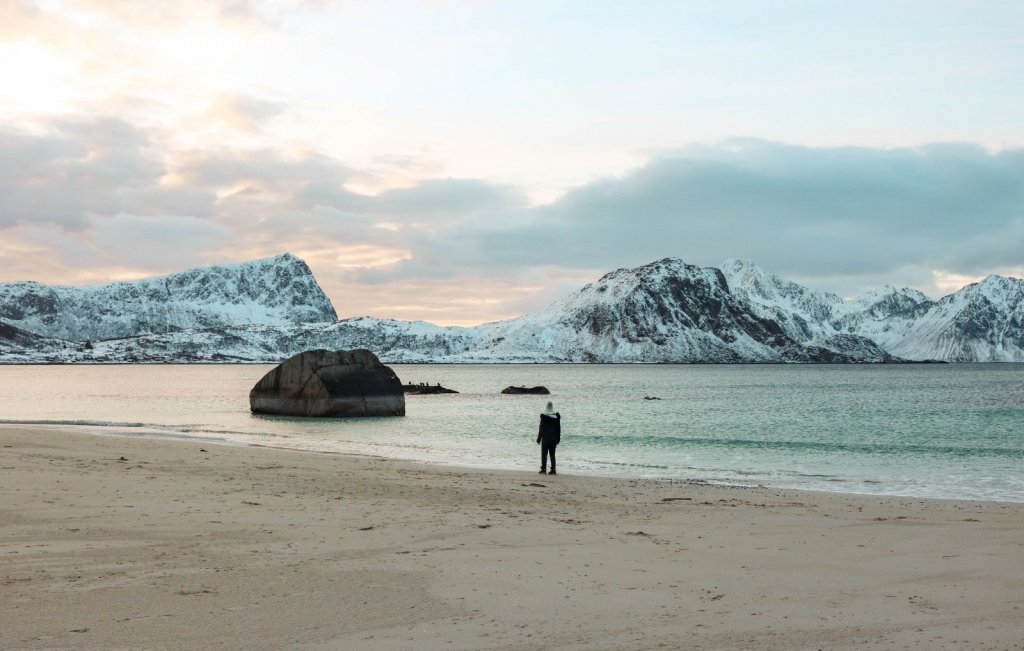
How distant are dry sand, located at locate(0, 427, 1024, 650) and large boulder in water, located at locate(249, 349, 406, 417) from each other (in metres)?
29.2

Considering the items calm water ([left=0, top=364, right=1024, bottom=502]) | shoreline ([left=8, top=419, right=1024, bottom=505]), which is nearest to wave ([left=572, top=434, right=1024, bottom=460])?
calm water ([left=0, top=364, right=1024, bottom=502])

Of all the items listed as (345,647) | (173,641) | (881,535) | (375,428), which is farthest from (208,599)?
(375,428)

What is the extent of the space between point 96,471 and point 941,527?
16.6 meters

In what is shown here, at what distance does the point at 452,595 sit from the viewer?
8836 millimetres

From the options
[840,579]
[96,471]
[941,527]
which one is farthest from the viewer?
[96,471]

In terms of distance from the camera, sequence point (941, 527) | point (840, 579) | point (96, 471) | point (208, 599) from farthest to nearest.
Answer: point (96, 471), point (941, 527), point (840, 579), point (208, 599)

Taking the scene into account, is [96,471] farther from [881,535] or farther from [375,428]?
[375,428]

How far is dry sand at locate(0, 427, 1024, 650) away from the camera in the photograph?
7.49m

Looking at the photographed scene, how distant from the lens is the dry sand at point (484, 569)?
7492 millimetres

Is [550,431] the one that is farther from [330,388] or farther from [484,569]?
[330,388]

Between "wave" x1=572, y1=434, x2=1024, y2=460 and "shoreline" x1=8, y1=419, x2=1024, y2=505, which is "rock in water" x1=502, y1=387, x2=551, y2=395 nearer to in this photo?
"shoreline" x1=8, y1=419, x2=1024, y2=505

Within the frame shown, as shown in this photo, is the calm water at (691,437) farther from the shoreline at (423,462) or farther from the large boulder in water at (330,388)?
the large boulder in water at (330,388)

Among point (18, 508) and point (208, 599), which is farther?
point (18, 508)

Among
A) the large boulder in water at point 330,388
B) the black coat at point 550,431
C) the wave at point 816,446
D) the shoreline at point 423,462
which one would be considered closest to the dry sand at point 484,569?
the shoreline at point 423,462
